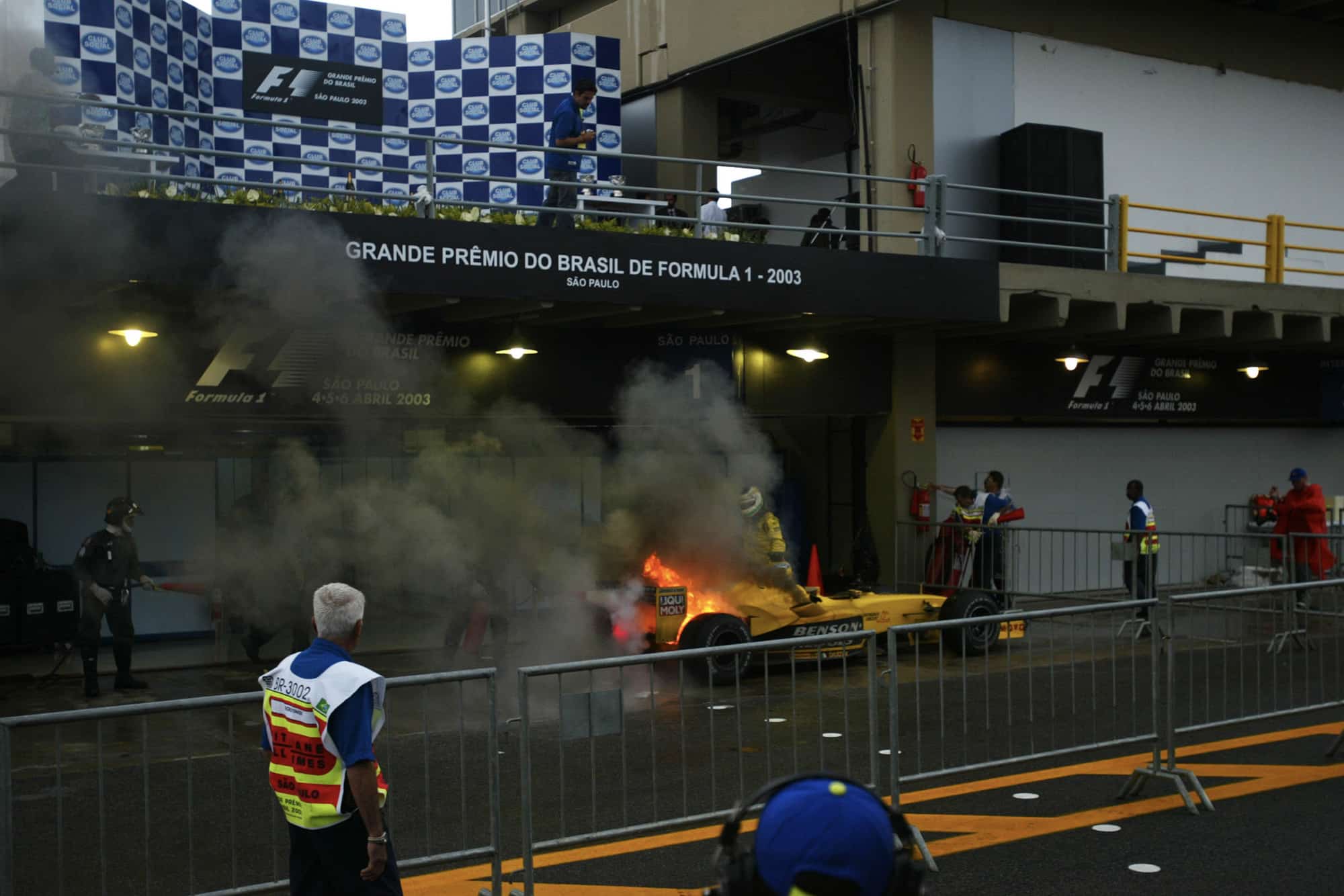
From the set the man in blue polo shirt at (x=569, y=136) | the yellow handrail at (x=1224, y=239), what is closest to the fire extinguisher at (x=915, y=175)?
the yellow handrail at (x=1224, y=239)

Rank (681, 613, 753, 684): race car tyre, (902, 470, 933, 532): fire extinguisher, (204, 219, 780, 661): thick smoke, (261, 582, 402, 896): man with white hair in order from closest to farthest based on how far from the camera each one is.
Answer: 1. (261, 582, 402, 896): man with white hair
2. (681, 613, 753, 684): race car tyre
3. (204, 219, 780, 661): thick smoke
4. (902, 470, 933, 532): fire extinguisher

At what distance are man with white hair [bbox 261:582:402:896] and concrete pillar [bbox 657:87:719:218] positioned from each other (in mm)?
15455

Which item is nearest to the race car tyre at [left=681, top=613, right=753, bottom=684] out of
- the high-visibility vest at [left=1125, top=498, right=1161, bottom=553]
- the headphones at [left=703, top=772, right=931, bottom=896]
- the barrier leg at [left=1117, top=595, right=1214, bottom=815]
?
the barrier leg at [left=1117, top=595, right=1214, bottom=815]

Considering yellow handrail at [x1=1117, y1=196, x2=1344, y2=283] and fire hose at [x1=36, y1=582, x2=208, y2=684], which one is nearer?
fire hose at [x1=36, y1=582, x2=208, y2=684]

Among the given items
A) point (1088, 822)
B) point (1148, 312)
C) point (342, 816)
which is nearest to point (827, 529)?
point (1148, 312)

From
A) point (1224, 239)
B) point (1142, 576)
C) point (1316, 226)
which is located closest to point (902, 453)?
point (1142, 576)

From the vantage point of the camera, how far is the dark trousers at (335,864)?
4.35 meters

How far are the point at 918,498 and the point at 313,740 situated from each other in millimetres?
12840

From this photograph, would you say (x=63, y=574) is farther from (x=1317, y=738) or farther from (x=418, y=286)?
(x=1317, y=738)

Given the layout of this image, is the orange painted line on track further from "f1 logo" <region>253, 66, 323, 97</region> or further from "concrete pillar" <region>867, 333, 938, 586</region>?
"f1 logo" <region>253, 66, 323, 97</region>

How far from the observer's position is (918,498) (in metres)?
16.5

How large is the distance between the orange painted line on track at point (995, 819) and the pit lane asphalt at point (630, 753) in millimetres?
152

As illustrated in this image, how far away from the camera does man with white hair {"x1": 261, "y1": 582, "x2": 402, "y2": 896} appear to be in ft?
14.0

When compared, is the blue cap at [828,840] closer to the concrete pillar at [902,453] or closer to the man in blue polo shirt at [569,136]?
the man in blue polo shirt at [569,136]
